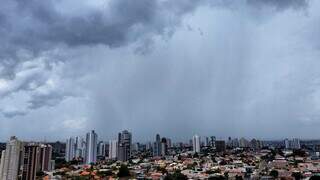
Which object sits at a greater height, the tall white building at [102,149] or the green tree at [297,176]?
the tall white building at [102,149]

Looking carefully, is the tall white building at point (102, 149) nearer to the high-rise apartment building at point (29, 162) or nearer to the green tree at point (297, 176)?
the green tree at point (297, 176)

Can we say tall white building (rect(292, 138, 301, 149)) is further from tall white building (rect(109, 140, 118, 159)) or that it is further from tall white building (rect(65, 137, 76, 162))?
tall white building (rect(65, 137, 76, 162))

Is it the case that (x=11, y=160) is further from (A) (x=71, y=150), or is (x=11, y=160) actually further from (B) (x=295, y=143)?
(B) (x=295, y=143)

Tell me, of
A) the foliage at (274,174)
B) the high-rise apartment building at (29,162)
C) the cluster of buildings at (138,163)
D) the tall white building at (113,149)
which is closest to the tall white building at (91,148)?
the cluster of buildings at (138,163)

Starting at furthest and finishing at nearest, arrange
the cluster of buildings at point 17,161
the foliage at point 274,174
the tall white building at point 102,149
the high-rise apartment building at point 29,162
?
the tall white building at point 102,149, the foliage at point 274,174, the high-rise apartment building at point 29,162, the cluster of buildings at point 17,161

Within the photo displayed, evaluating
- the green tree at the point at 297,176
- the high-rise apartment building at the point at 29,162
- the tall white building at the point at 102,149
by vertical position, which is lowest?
the green tree at the point at 297,176

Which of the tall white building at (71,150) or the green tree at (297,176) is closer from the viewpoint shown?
the green tree at (297,176)
